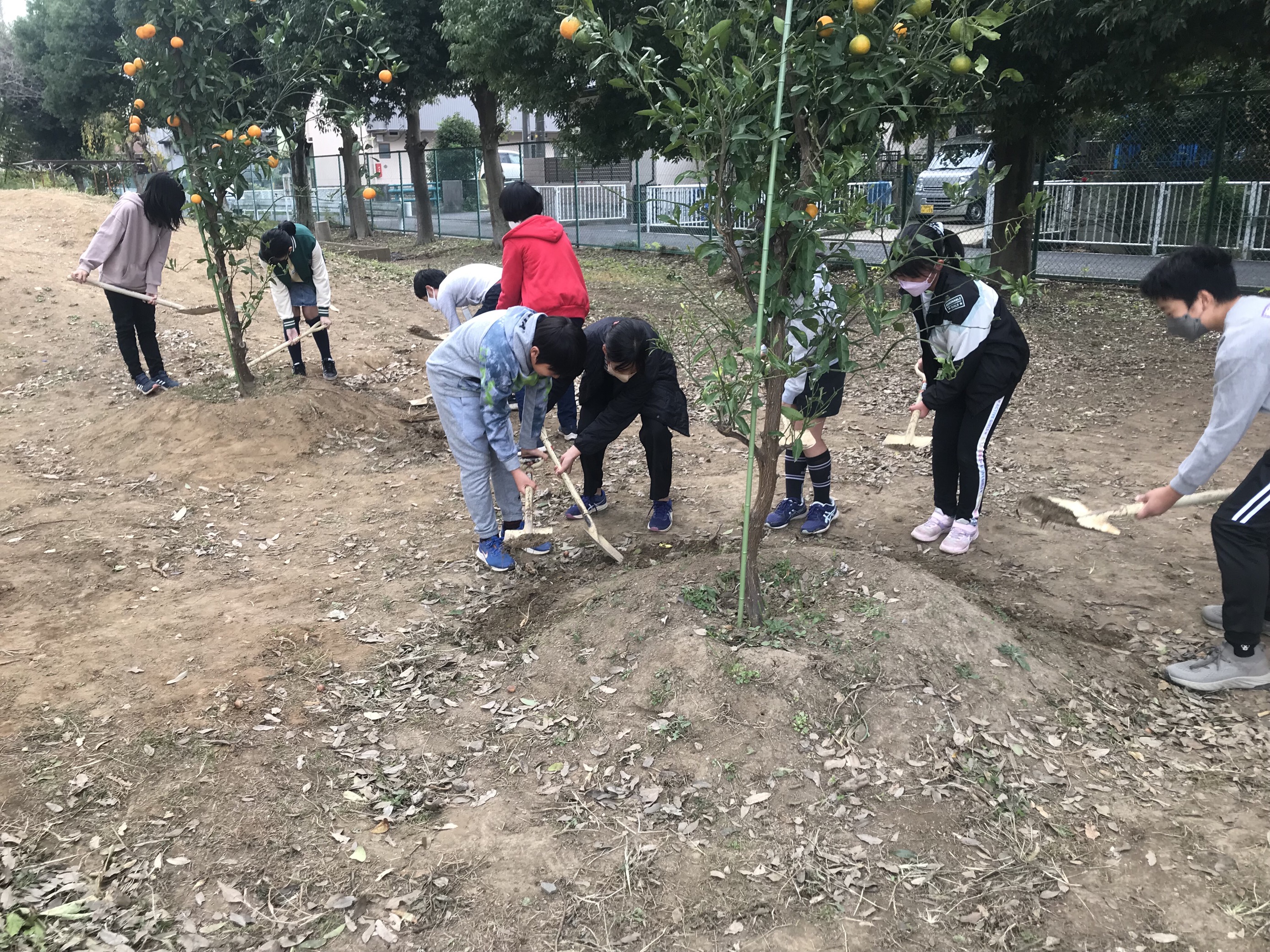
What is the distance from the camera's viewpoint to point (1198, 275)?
3.08 metres

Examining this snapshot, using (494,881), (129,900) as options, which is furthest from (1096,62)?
(129,900)

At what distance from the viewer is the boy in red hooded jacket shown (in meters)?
4.92

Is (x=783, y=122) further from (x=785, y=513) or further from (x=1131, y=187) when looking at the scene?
(x=1131, y=187)

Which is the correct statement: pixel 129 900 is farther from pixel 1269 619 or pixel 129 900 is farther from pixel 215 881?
pixel 1269 619

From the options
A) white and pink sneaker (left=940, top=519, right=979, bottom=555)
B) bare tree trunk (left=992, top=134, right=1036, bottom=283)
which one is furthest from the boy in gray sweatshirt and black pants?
bare tree trunk (left=992, top=134, right=1036, bottom=283)

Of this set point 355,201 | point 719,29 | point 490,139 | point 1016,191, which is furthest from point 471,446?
point 355,201

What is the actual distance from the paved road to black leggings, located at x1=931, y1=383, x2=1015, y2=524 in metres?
2.85

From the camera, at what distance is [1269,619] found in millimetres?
3439

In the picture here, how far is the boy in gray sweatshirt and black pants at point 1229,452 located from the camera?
294 centimetres

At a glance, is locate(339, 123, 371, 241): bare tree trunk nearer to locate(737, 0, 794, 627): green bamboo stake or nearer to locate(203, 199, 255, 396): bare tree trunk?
locate(203, 199, 255, 396): bare tree trunk

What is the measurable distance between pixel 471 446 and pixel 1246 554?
3008 millimetres

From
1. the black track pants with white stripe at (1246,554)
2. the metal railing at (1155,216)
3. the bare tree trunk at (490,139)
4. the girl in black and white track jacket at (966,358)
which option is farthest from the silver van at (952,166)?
the black track pants with white stripe at (1246,554)

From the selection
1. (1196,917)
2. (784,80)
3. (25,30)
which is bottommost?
(1196,917)

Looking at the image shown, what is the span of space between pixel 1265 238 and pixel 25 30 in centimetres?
2652
